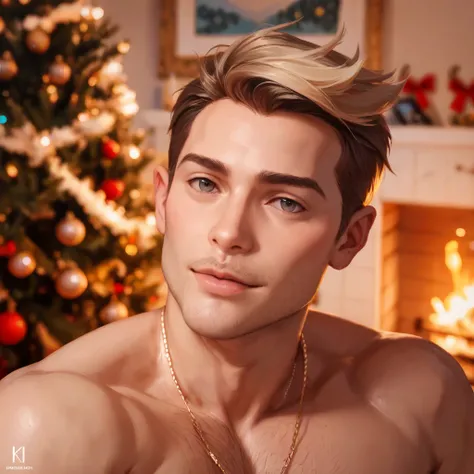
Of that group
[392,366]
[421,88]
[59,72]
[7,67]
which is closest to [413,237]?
[421,88]

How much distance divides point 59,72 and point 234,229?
1536 millimetres

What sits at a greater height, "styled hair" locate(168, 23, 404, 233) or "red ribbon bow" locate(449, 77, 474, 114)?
"styled hair" locate(168, 23, 404, 233)

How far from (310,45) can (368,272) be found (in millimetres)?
2372

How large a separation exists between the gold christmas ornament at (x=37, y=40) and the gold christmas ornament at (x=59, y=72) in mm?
60

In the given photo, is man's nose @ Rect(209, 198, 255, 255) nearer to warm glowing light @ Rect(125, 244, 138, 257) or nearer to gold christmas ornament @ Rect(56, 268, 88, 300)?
gold christmas ornament @ Rect(56, 268, 88, 300)

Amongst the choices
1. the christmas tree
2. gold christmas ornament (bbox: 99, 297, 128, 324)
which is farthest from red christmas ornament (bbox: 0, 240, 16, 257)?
gold christmas ornament (bbox: 99, 297, 128, 324)

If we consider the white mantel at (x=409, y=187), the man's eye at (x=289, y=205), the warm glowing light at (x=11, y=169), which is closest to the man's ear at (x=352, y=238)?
the man's eye at (x=289, y=205)

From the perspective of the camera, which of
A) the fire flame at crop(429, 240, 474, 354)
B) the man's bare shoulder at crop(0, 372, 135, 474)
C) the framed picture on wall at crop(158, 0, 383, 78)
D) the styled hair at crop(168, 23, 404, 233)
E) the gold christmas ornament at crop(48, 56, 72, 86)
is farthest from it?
the framed picture on wall at crop(158, 0, 383, 78)

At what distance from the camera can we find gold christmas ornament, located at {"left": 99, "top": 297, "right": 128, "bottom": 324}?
7.52 feet

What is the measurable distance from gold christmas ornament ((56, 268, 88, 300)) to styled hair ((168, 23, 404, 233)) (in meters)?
1.30

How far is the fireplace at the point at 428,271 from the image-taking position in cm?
311

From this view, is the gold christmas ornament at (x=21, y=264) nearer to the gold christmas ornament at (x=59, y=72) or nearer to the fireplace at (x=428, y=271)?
the gold christmas ornament at (x=59, y=72)

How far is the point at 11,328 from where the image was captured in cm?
201

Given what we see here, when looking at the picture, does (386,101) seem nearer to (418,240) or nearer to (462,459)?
(462,459)
